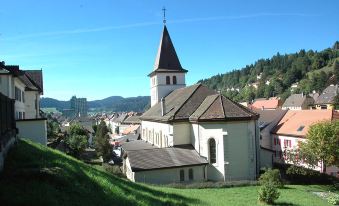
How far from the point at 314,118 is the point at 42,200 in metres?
46.1

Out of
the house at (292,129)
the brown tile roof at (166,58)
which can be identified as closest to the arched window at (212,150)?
the house at (292,129)

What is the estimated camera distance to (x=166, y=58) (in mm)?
50469

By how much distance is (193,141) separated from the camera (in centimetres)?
3491

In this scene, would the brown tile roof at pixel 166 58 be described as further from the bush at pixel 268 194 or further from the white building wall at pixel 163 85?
the bush at pixel 268 194

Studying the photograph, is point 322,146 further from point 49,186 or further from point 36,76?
point 36,76

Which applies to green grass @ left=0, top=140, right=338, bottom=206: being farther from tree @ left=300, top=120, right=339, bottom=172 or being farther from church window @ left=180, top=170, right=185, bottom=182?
tree @ left=300, top=120, right=339, bottom=172

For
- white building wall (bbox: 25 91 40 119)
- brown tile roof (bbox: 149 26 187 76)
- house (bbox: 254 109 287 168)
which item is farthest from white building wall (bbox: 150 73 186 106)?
white building wall (bbox: 25 91 40 119)

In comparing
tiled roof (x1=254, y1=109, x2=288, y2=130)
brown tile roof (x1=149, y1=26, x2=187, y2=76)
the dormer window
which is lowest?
the dormer window

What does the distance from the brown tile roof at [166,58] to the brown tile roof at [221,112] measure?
16.6 meters

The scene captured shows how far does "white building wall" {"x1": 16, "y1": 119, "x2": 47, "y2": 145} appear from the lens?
26.7 meters

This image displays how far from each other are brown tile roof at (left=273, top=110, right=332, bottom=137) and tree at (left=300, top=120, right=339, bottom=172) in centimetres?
1213

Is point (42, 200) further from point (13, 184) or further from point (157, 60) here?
point (157, 60)

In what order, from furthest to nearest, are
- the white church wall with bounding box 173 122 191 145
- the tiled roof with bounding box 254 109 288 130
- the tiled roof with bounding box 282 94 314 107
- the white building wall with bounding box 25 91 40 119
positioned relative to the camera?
the tiled roof with bounding box 282 94 314 107 → the tiled roof with bounding box 254 109 288 130 → the white building wall with bounding box 25 91 40 119 → the white church wall with bounding box 173 122 191 145

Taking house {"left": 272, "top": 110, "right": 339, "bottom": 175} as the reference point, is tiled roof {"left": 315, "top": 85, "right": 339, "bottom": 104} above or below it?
above
